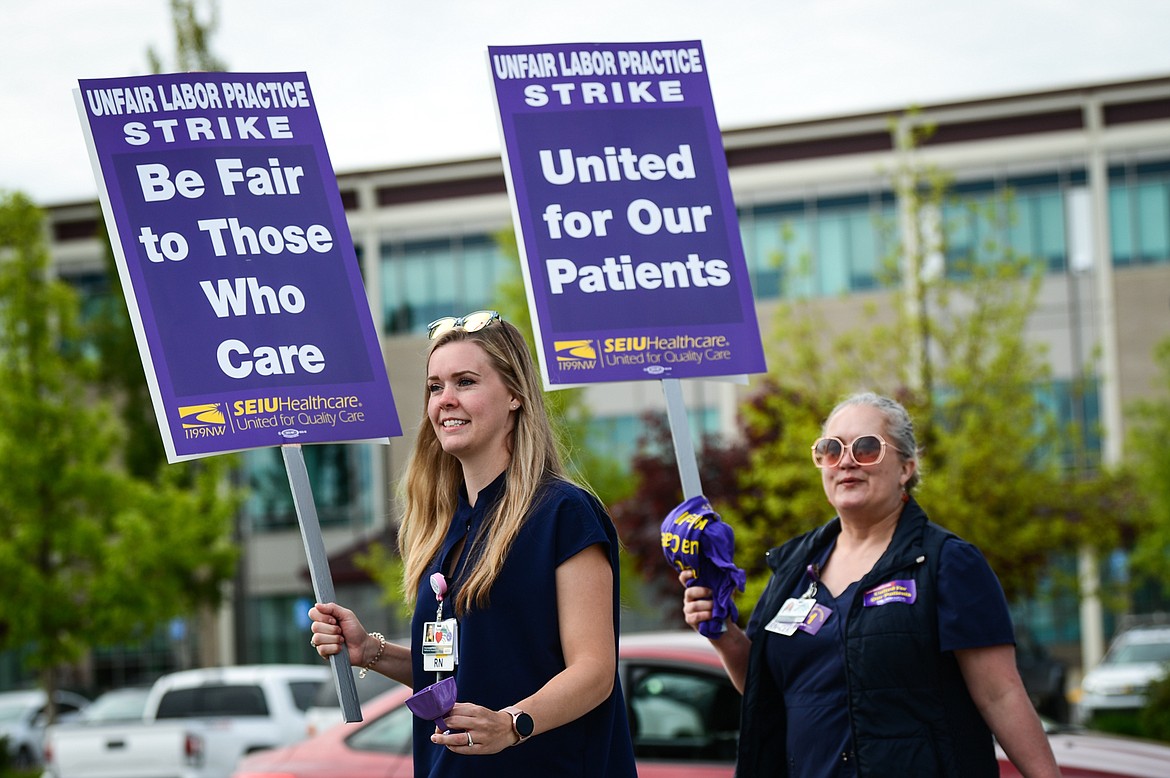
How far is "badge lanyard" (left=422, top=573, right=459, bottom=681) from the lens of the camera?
133 inches

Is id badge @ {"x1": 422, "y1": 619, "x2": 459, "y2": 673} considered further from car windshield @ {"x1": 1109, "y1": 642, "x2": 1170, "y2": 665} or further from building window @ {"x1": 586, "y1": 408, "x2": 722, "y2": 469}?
building window @ {"x1": 586, "y1": 408, "x2": 722, "y2": 469}

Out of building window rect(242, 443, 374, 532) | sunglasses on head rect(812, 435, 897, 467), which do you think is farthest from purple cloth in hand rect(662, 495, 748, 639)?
building window rect(242, 443, 374, 532)

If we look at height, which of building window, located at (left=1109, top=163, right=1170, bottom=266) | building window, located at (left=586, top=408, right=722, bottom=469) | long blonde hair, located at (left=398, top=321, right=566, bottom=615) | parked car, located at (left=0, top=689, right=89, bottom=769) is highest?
long blonde hair, located at (left=398, top=321, right=566, bottom=615)

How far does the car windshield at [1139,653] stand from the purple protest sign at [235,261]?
20725 mm

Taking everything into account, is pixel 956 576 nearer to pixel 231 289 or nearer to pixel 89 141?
pixel 231 289

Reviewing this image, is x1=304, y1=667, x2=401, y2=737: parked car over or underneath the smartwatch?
underneath

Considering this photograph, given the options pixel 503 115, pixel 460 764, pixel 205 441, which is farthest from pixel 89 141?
pixel 460 764

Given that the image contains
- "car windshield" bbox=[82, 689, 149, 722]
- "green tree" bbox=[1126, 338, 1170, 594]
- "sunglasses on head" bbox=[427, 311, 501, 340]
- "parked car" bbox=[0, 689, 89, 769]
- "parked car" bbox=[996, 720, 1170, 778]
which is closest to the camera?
"sunglasses on head" bbox=[427, 311, 501, 340]

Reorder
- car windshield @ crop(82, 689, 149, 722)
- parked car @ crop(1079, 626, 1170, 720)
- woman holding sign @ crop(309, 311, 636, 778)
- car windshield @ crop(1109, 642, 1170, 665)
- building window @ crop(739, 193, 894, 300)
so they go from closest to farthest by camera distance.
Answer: woman holding sign @ crop(309, 311, 636, 778), car windshield @ crop(82, 689, 149, 722), parked car @ crop(1079, 626, 1170, 720), car windshield @ crop(1109, 642, 1170, 665), building window @ crop(739, 193, 894, 300)

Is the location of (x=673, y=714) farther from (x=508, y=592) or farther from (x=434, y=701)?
(x=434, y=701)

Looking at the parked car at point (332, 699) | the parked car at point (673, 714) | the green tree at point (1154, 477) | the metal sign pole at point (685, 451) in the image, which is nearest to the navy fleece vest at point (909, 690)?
the metal sign pole at point (685, 451)

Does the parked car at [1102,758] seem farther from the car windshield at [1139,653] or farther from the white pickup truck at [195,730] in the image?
the car windshield at [1139,653]

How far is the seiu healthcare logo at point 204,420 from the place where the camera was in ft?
13.2

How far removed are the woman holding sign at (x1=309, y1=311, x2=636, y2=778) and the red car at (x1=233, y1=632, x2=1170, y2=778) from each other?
3.38m
